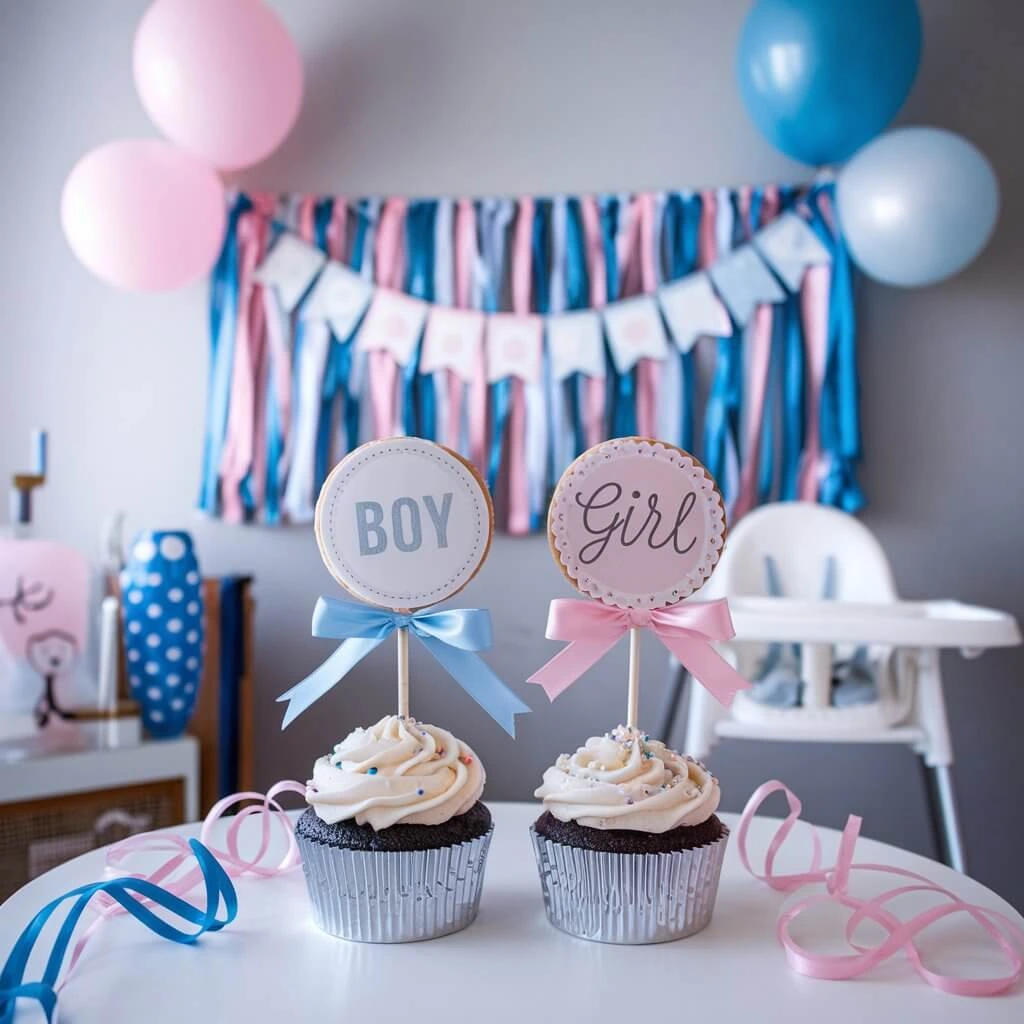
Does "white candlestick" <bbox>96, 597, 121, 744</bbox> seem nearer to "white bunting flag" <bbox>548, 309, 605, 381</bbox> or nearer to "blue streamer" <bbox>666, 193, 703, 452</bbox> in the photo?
"white bunting flag" <bbox>548, 309, 605, 381</bbox>

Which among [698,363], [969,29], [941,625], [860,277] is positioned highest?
[969,29]

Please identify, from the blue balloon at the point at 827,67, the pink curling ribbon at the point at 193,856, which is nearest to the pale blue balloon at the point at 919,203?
the blue balloon at the point at 827,67

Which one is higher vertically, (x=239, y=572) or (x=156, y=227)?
(x=156, y=227)

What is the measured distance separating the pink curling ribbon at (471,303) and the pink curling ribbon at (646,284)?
349mm

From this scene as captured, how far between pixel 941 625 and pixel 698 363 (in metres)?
0.93

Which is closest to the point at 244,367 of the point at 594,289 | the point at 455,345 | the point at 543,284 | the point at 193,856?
the point at 455,345

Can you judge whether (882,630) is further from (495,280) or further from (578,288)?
(495,280)

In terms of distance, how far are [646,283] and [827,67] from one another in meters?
0.58

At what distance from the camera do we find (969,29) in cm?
248

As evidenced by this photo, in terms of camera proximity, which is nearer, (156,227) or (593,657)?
(593,657)

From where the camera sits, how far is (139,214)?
2.16 m

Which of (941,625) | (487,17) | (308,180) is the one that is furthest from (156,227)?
(941,625)

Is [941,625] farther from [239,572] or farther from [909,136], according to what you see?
[239,572]

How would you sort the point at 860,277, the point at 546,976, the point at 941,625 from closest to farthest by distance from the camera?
the point at 546,976, the point at 941,625, the point at 860,277
